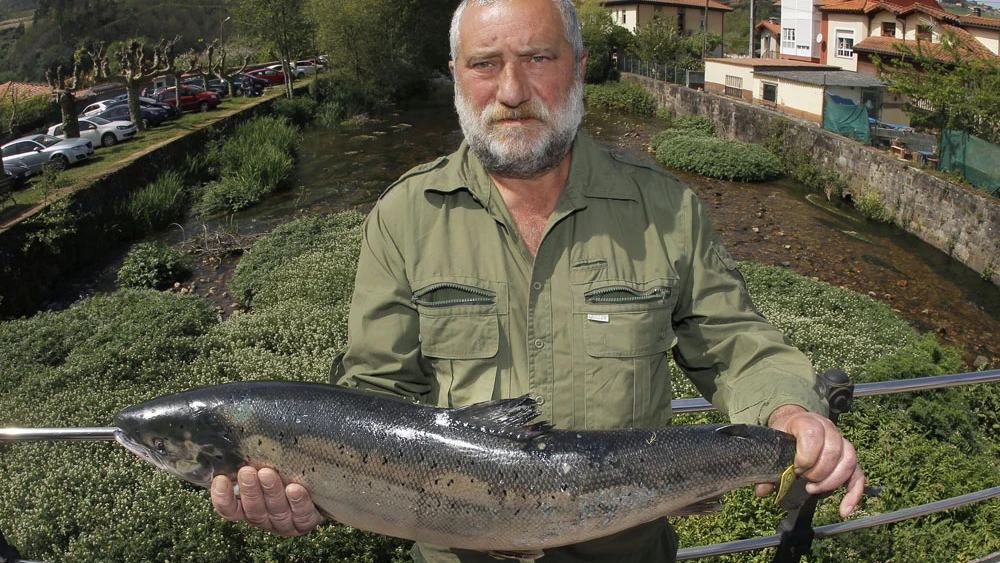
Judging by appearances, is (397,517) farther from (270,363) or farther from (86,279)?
(86,279)

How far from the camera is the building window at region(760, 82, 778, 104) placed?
3197cm

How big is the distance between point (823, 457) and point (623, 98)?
41863mm

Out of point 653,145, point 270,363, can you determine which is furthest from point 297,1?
point 270,363

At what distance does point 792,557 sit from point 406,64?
45961mm

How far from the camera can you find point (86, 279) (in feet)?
59.9

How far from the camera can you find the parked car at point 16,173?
852 inches

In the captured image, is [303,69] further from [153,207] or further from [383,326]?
[383,326]

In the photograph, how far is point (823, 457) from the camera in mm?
2432

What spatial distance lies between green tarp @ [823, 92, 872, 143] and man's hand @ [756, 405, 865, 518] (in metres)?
24.0

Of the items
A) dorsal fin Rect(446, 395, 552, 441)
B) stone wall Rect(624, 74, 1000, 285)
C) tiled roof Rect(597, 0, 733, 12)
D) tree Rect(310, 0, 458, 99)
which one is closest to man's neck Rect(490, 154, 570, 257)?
dorsal fin Rect(446, 395, 552, 441)

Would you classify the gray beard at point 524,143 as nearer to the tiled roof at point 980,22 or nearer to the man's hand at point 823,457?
A: the man's hand at point 823,457

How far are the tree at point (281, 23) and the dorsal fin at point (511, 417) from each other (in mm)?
46190

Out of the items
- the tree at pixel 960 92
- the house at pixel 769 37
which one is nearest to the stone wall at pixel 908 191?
the tree at pixel 960 92

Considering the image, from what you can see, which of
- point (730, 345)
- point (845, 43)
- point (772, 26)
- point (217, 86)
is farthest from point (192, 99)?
point (730, 345)
